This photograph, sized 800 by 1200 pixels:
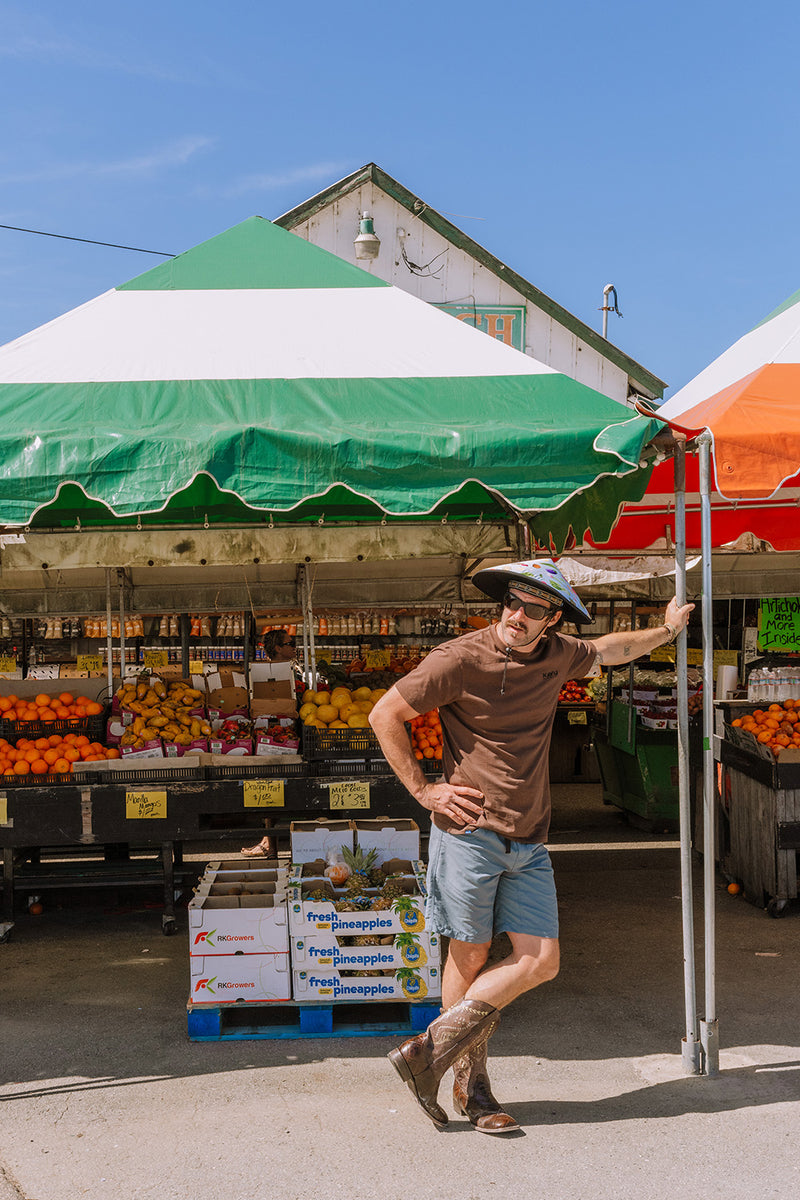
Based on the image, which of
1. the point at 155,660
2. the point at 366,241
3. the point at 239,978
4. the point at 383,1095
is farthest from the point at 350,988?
the point at 366,241

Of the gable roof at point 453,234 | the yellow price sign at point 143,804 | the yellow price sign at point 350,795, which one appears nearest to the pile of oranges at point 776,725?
the yellow price sign at point 350,795

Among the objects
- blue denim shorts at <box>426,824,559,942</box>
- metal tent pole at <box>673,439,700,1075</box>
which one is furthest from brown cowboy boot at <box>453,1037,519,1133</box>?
metal tent pole at <box>673,439,700,1075</box>

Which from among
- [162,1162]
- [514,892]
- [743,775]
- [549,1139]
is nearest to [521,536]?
[743,775]

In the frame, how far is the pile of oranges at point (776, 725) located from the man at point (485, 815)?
3624mm

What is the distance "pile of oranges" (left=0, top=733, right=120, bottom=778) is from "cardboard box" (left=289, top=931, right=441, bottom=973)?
228 centimetres

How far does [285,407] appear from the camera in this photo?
5.05m

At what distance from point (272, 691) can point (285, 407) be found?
3.40 meters

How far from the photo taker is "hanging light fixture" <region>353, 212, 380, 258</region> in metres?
15.7

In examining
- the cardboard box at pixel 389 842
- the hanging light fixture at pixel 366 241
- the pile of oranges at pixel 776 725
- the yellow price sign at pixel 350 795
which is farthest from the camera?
the hanging light fixture at pixel 366 241

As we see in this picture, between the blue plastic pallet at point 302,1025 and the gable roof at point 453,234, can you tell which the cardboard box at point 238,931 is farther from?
the gable roof at point 453,234

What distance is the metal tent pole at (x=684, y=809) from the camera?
181 inches

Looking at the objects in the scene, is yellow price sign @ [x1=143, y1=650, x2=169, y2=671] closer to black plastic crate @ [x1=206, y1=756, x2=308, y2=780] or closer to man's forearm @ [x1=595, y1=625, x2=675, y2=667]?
black plastic crate @ [x1=206, y1=756, x2=308, y2=780]

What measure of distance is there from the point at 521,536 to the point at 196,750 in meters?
2.58

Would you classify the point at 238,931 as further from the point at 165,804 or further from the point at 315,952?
the point at 165,804
